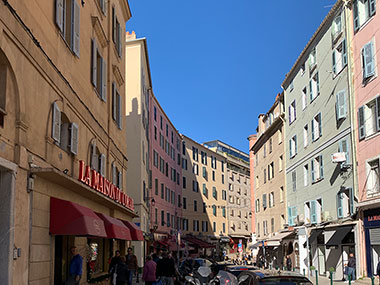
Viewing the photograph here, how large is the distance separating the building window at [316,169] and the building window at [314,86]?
3.99m

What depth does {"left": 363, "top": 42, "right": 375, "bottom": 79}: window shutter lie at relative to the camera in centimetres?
2353

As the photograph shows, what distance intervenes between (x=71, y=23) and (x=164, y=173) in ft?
138

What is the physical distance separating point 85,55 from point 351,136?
1473cm

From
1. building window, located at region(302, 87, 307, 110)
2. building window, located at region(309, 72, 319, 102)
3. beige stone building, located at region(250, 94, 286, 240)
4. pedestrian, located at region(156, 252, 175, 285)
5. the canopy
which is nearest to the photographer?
pedestrian, located at region(156, 252, 175, 285)

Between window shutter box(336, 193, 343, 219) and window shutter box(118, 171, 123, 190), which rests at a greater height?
window shutter box(118, 171, 123, 190)

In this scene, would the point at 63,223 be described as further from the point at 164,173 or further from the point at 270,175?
the point at 164,173

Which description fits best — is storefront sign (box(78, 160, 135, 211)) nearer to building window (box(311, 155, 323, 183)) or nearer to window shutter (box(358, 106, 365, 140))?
window shutter (box(358, 106, 365, 140))

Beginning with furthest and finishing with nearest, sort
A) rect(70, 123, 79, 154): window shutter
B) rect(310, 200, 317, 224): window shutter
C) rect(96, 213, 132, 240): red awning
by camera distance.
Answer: rect(310, 200, 317, 224): window shutter < rect(96, 213, 132, 240): red awning < rect(70, 123, 79, 154): window shutter

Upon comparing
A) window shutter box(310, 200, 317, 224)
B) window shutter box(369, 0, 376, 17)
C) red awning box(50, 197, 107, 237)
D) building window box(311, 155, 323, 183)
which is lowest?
red awning box(50, 197, 107, 237)

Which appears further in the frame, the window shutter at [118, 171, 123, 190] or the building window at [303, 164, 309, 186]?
the building window at [303, 164, 309, 186]

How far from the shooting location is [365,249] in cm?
2392

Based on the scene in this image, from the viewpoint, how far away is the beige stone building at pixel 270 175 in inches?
1705

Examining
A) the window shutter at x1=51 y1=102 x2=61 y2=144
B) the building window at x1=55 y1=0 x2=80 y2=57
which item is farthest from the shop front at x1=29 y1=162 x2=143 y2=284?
the building window at x1=55 y1=0 x2=80 y2=57

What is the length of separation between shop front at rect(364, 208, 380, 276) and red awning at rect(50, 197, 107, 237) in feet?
47.7
